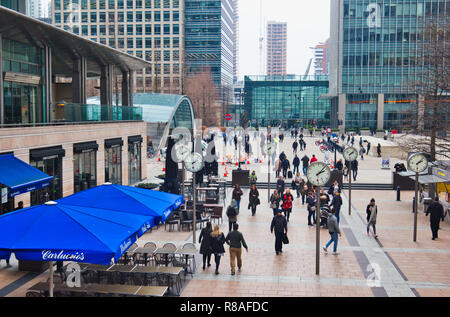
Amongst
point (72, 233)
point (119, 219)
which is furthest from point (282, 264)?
point (72, 233)

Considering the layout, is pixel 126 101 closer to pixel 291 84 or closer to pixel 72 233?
pixel 72 233

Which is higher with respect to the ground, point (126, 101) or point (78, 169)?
point (126, 101)

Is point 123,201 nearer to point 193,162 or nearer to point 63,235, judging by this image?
point 63,235

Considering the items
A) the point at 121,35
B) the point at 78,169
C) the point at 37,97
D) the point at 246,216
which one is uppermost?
the point at 121,35

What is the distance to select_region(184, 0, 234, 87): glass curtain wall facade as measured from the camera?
131 meters

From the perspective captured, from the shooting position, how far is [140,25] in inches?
4899

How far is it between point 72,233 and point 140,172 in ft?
80.0

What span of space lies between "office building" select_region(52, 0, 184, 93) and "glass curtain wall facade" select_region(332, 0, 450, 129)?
45.6 m

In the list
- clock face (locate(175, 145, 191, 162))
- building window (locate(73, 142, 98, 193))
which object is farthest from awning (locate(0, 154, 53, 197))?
clock face (locate(175, 145, 191, 162))

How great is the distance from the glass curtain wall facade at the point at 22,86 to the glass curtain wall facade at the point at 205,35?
10830 centimetres

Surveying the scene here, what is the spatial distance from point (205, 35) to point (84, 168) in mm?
114999

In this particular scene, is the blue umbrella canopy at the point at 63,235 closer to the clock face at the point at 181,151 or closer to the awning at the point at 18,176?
the awning at the point at 18,176

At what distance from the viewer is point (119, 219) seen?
9.75 metres

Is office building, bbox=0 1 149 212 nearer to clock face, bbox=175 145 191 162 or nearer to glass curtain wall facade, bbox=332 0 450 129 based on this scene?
clock face, bbox=175 145 191 162
